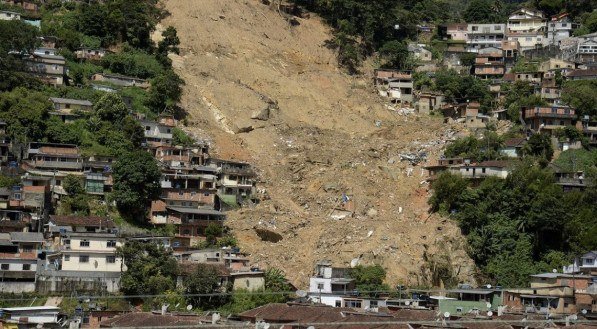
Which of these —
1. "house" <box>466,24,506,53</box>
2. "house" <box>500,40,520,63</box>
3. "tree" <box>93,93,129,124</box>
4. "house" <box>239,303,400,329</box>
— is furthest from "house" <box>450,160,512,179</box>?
"house" <box>466,24,506,53</box>

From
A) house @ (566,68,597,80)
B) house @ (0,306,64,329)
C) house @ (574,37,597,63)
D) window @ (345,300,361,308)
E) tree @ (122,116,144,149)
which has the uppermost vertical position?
house @ (574,37,597,63)

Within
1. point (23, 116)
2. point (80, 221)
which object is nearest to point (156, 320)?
point (80, 221)

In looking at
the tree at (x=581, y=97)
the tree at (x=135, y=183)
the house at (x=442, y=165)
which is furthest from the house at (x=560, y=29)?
the tree at (x=135, y=183)

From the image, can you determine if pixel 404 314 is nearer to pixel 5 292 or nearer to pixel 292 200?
pixel 5 292

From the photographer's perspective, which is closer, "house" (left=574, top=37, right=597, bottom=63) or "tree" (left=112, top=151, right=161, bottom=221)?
"tree" (left=112, top=151, right=161, bottom=221)

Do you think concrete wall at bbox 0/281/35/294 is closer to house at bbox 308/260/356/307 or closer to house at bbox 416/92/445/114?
house at bbox 308/260/356/307

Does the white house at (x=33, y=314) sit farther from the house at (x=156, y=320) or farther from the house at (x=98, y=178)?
the house at (x=98, y=178)

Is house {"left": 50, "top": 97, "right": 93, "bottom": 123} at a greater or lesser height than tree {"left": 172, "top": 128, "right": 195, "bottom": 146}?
greater
